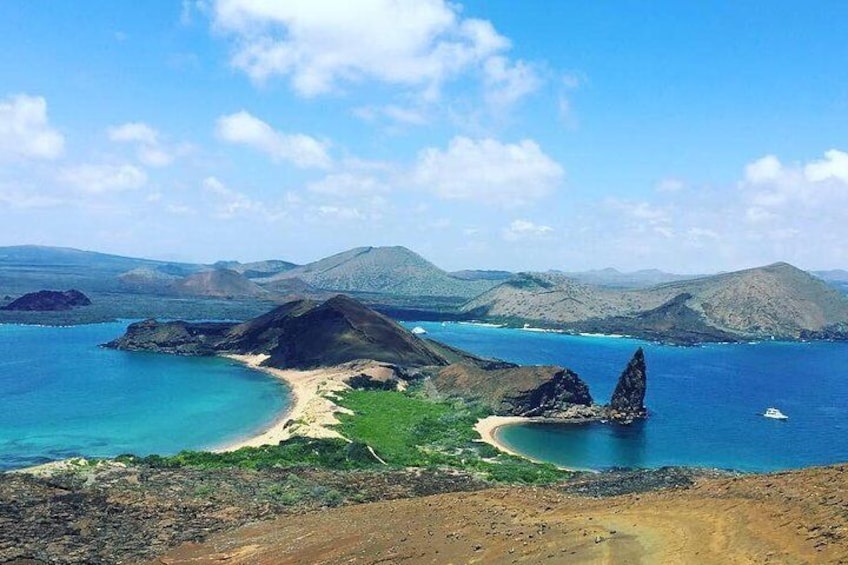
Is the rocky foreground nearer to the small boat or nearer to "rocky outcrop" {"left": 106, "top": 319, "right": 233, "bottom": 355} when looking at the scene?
the small boat

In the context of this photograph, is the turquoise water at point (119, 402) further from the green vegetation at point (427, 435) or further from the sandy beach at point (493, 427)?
Answer: the sandy beach at point (493, 427)

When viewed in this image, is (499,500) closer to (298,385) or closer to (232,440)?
(232,440)

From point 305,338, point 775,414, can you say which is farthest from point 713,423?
point 305,338

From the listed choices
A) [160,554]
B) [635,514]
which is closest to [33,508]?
[160,554]

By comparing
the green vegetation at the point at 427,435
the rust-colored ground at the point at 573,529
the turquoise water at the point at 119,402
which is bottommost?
the turquoise water at the point at 119,402

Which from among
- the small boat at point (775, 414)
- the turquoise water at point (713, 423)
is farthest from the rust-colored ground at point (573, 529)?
the small boat at point (775, 414)

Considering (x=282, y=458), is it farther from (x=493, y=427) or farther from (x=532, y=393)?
(x=532, y=393)
